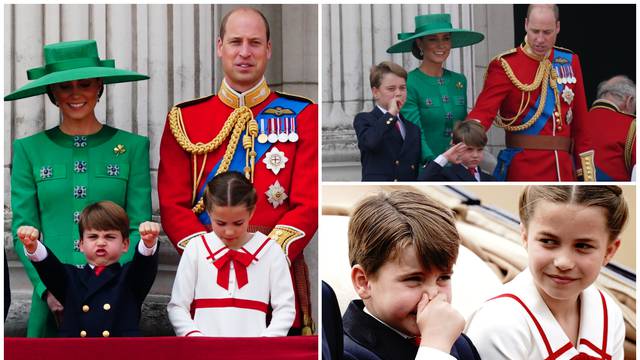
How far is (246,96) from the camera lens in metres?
4.99

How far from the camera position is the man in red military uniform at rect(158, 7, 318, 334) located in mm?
4914

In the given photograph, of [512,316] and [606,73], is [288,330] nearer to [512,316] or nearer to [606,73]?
[512,316]

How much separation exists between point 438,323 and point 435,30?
4.07ft

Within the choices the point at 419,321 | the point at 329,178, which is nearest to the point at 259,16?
the point at 329,178

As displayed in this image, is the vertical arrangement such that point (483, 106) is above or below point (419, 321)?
above

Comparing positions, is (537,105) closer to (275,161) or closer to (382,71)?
(382,71)

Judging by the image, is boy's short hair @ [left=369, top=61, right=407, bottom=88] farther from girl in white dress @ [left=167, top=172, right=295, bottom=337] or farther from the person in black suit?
girl in white dress @ [left=167, top=172, right=295, bottom=337]

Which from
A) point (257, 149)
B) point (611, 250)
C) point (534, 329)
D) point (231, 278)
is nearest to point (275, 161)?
point (257, 149)

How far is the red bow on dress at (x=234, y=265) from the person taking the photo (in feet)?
15.9

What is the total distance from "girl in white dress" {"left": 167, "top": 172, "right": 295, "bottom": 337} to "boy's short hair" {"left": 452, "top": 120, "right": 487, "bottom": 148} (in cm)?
88

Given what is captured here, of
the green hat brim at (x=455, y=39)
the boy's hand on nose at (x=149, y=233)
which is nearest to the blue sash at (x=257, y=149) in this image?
the boy's hand on nose at (x=149, y=233)

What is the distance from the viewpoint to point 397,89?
16.4 feet

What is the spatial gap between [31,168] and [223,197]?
2.64ft

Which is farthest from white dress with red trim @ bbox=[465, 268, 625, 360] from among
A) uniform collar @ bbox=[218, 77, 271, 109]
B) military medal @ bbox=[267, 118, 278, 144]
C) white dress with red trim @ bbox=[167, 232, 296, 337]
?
uniform collar @ bbox=[218, 77, 271, 109]
